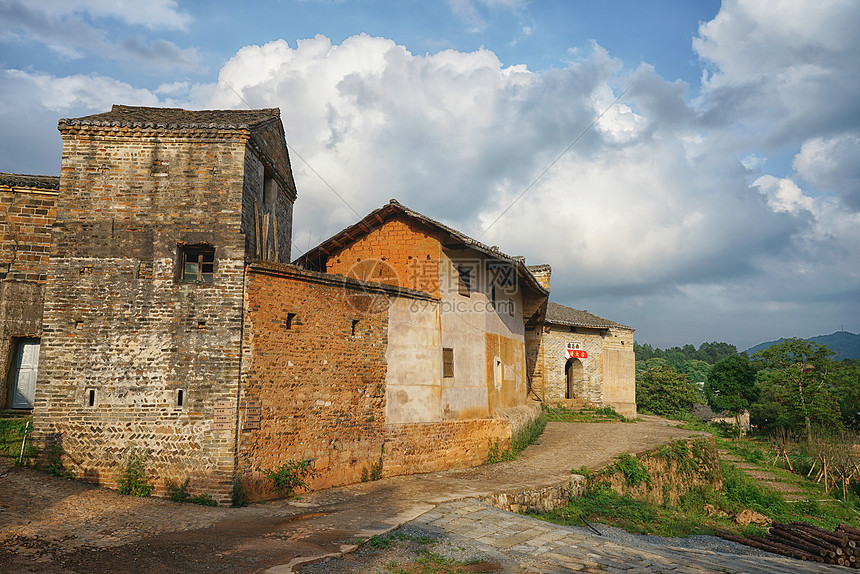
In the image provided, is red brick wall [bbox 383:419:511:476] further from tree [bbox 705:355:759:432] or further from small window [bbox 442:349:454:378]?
tree [bbox 705:355:759:432]

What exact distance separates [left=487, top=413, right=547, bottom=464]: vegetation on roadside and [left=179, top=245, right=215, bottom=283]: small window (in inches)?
343

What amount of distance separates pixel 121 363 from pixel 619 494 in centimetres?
1234

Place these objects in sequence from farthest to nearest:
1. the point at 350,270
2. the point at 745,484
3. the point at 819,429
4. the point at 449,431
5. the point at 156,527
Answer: the point at 819,429
the point at 745,484
the point at 350,270
the point at 449,431
the point at 156,527

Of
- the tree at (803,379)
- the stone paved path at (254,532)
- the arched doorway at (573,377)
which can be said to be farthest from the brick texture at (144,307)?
the tree at (803,379)

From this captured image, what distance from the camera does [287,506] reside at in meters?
9.36

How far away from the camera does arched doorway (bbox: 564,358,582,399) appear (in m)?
29.0

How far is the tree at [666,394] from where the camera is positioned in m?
35.9

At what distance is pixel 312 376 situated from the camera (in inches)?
427

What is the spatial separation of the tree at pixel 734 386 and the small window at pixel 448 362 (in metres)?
30.2

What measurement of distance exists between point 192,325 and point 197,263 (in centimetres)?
129

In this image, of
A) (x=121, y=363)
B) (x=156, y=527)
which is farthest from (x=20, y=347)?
(x=156, y=527)

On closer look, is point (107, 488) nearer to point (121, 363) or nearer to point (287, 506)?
point (121, 363)

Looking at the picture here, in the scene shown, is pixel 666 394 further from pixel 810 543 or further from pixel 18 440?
pixel 18 440

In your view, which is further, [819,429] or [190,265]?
[819,429]
